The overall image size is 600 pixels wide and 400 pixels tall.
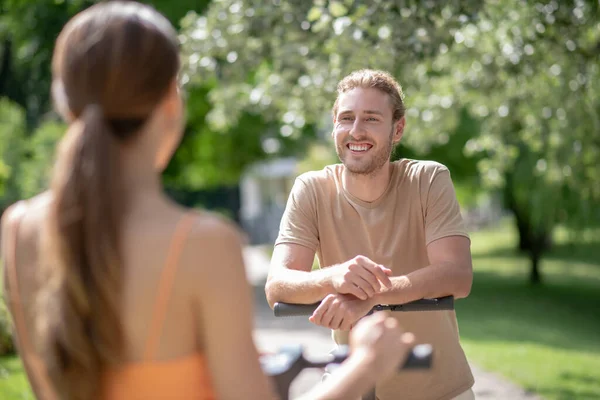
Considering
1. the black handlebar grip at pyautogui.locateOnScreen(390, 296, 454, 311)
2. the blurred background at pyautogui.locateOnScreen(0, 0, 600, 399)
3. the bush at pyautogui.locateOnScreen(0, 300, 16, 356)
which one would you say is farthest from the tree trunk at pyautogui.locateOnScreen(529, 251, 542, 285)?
the black handlebar grip at pyautogui.locateOnScreen(390, 296, 454, 311)

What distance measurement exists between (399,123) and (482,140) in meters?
9.16

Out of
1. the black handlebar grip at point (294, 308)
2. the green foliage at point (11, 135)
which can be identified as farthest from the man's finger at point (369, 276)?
the green foliage at point (11, 135)

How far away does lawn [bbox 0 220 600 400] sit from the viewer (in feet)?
26.9

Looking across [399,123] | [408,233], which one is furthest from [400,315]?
[399,123]

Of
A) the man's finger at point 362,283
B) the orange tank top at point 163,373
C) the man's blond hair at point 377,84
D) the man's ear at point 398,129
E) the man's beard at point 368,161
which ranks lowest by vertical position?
the man's finger at point 362,283

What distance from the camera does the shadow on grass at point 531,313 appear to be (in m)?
11.9

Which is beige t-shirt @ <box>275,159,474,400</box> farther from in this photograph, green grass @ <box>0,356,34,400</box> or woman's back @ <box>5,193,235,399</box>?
green grass @ <box>0,356,34,400</box>

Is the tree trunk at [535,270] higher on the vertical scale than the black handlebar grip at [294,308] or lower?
lower

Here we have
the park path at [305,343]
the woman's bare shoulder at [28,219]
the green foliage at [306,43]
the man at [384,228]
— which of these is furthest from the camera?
the park path at [305,343]

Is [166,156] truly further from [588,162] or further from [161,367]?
[588,162]

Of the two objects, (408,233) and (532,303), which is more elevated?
(408,233)

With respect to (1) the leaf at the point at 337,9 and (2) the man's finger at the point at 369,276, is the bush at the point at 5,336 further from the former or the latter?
(2) the man's finger at the point at 369,276

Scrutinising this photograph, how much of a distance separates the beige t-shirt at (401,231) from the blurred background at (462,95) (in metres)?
1.51

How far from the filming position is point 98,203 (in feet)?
4.98
